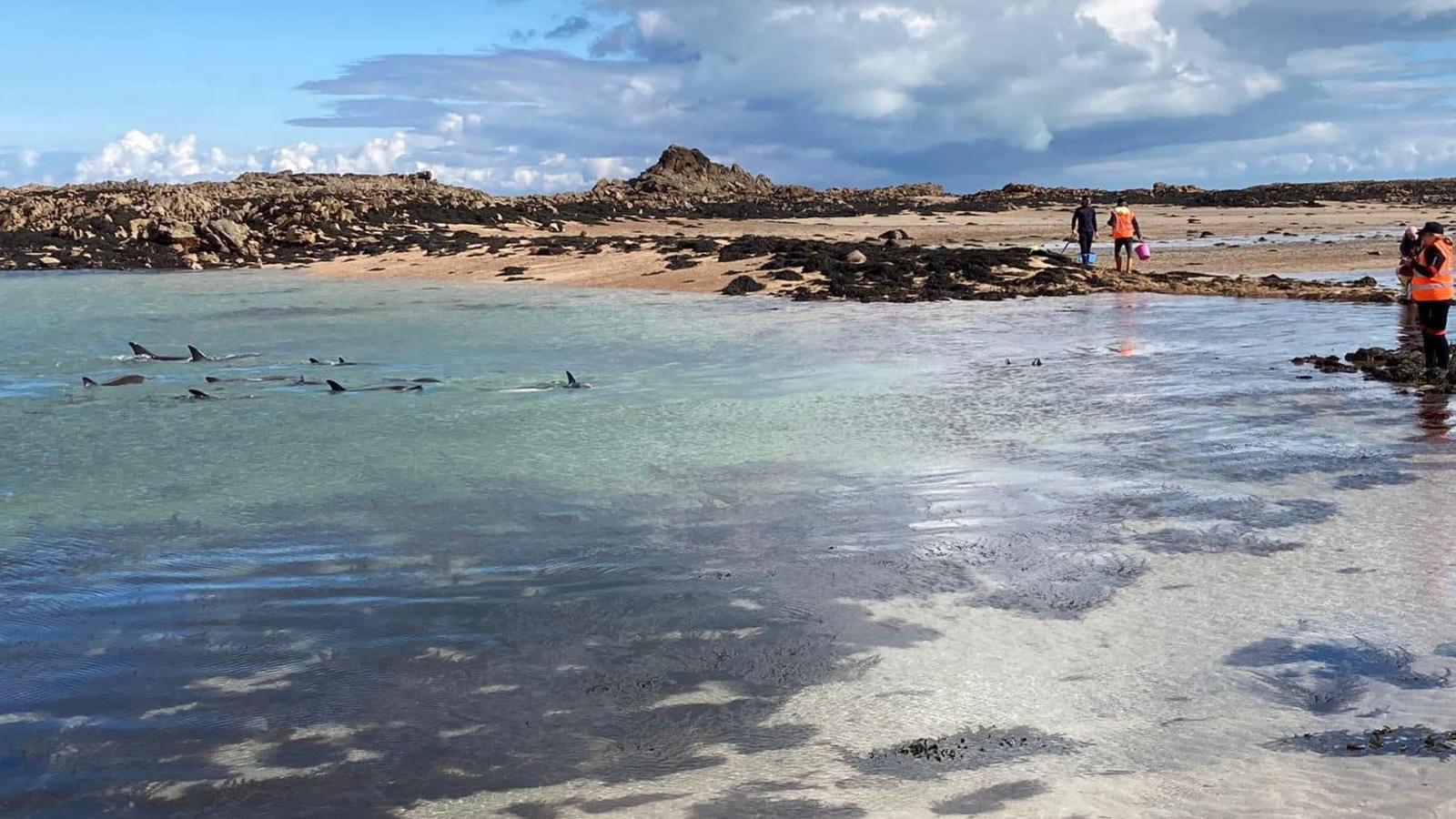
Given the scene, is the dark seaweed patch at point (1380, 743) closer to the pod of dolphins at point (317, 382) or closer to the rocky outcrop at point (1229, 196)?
the pod of dolphins at point (317, 382)

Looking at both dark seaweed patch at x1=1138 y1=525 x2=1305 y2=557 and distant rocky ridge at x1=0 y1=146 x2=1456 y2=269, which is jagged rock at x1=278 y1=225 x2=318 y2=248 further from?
dark seaweed patch at x1=1138 y1=525 x2=1305 y2=557

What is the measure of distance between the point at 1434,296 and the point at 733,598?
8.36 m

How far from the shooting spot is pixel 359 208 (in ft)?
115

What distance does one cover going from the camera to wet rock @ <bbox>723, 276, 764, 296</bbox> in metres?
22.0

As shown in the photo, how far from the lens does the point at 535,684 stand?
4.75 m

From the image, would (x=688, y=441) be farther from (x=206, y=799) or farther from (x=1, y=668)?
(x=206, y=799)

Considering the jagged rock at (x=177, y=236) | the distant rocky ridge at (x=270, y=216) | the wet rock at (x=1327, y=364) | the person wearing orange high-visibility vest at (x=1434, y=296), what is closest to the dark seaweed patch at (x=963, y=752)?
the person wearing orange high-visibility vest at (x=1434, y=296)

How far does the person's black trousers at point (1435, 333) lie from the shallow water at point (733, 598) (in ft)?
2.98

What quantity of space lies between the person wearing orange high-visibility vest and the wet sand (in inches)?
467

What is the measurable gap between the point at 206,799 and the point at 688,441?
5.61m

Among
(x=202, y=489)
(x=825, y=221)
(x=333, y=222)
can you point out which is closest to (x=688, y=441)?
(x=202, y=489)

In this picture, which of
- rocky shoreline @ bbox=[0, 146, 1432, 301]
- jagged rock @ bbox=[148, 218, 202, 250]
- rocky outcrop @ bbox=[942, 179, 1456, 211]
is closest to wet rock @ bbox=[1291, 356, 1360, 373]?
rocky shoreline @ bbox=[0, 146, 1432, 301]

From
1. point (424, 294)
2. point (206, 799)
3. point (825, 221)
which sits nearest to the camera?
point (206, 799)

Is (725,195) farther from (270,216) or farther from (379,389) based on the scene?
(379,389)
